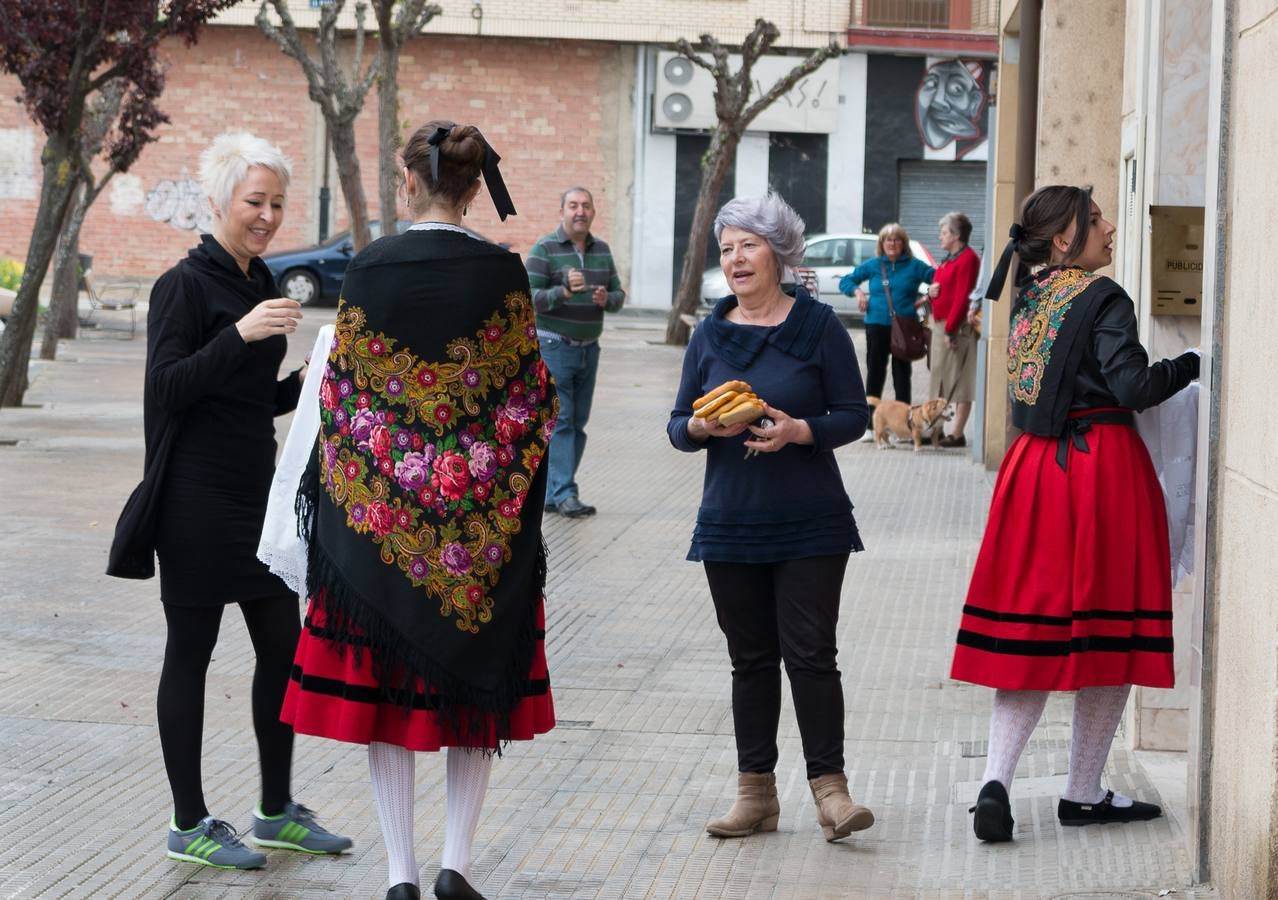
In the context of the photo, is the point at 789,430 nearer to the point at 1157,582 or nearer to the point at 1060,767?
the point at 1157,582

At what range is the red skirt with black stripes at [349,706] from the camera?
4375mm

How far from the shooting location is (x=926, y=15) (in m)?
39.9

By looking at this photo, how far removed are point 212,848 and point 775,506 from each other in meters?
1.74

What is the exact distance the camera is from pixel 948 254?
15.3 m

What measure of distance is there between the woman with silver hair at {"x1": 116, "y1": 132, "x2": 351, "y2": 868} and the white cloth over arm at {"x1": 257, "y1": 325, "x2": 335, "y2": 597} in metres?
0.26

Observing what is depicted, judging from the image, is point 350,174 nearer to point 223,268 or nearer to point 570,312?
point 570,312

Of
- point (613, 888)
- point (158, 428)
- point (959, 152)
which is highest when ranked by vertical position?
point (959, 152)

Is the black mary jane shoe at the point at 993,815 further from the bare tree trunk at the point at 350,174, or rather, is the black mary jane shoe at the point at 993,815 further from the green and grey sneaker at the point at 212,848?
the bare tree trunk at the point at 350,174

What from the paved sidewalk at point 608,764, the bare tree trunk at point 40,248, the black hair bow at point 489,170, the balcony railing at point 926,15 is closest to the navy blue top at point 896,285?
the paved sidewalk at point 608,764

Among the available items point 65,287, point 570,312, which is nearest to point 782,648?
point 570,312

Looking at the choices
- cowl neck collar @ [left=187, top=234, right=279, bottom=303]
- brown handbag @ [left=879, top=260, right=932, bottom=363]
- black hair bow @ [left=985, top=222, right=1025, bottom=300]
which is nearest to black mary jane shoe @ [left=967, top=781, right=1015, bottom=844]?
black hair bow @ [left=985, top=222, right=1025, bottom=300]

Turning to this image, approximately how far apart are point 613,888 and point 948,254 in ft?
36.3

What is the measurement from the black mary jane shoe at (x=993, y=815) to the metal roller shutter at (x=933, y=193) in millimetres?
35355

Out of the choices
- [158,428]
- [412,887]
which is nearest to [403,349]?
[158,428]
